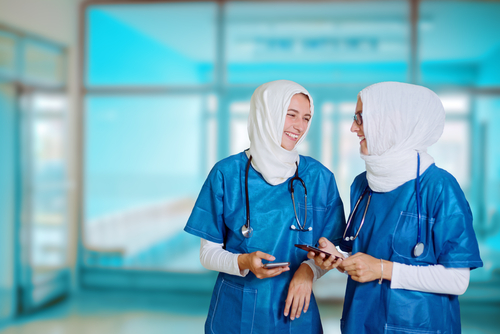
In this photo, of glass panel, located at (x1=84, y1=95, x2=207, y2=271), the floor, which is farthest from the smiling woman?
glass panel, located at (x1=84, y1=95, x2=207, y2=271)

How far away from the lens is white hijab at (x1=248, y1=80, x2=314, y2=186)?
1.39 metres

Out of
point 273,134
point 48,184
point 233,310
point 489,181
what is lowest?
point 233,310

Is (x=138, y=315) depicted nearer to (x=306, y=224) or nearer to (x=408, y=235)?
(x=306, y=224)

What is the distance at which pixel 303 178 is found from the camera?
1.44 meters

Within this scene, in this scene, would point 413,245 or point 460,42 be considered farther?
point 460,42

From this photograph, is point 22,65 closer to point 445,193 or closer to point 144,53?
point 144,53

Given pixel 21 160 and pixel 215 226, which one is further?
pixel 21 160

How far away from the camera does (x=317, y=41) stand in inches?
147

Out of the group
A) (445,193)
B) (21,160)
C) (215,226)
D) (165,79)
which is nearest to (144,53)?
(165,79)

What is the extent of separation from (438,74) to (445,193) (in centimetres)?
286

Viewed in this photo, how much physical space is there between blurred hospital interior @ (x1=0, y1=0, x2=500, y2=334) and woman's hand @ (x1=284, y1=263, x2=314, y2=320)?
2116 millimetres

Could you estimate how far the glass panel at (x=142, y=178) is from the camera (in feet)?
12.9

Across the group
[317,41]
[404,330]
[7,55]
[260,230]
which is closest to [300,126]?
[260,230]

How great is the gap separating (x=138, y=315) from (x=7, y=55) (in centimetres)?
235
